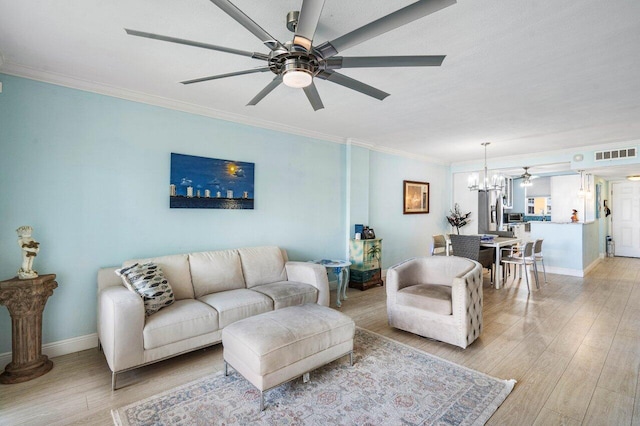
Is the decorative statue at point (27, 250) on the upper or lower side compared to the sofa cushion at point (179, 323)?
upper

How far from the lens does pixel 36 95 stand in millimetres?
2730

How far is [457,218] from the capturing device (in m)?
7.42

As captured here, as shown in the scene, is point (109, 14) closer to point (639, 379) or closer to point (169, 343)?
point (169, 343)

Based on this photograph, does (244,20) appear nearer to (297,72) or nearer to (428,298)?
(297,72)

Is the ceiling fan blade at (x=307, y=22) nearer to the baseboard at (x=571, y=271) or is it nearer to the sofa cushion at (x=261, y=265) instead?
the sofa cushion at (x=261, y=265)

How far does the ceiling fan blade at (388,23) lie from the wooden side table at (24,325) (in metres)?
2.84

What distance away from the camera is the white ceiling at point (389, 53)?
187 cm

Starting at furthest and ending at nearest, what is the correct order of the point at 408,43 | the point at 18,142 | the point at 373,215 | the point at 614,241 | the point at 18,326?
1. the point at 614,241
2. the point at 373,215
3. the point at 18,142
4. the point at 18,326
5. the point at 408,43

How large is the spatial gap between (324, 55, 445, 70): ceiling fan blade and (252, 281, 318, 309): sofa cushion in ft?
7.44

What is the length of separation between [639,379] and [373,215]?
3.91 metres

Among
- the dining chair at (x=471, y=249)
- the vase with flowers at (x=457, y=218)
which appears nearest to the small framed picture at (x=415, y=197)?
the vase with flowers at (x=457, y=218)

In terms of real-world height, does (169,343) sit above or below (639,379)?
above

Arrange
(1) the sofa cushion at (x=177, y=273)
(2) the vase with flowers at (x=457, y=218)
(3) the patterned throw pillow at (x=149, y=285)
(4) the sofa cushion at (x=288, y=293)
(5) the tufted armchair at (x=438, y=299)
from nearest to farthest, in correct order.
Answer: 1. (3) the patterned throw pillow at (x=149, y=285)
2. (5) the tufted armchair at (x=438, y=299)
3. (1) the sofa cushion at (x=177, y=273)
4. (4) the sofa cushion at (x=288, y=293)
5. (2) the vase with flowers at (x=457, y=218)

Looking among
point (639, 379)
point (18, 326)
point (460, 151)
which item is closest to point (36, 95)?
point (18, 326)
